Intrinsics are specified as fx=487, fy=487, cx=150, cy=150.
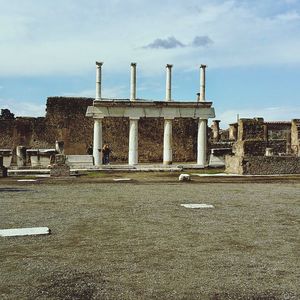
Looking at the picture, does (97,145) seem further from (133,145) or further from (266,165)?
(266,165)

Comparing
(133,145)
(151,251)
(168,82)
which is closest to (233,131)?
(168,82)

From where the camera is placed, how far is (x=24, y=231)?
6.63 meters

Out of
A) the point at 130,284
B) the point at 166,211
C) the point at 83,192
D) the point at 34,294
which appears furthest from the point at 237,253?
the point at 83,192

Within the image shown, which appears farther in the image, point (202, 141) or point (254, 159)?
point (202, 141)

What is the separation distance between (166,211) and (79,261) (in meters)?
3.88

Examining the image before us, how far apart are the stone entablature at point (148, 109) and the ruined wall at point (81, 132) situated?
1142 centimetres

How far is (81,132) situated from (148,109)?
40.0 feet

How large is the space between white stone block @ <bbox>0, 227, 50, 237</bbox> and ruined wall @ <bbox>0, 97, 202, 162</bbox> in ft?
100

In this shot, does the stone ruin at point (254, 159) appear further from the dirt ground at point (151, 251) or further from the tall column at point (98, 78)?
the dirt ground at point (151, 251)

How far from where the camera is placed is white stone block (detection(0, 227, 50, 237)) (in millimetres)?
6482

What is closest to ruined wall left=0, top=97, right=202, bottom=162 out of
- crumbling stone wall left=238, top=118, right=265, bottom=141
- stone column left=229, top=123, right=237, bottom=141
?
stone column left=229, top=123, right=237, bottom=141

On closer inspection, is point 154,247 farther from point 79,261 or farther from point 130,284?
point 130,284

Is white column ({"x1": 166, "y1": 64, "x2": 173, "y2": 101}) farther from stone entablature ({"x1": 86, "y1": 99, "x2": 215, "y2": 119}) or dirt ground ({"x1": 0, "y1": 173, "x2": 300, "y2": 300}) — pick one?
dirt ground ({"x1": 0, "y1": 173, "x2": 300, "y2": 300})

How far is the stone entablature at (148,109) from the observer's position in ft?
88.4
